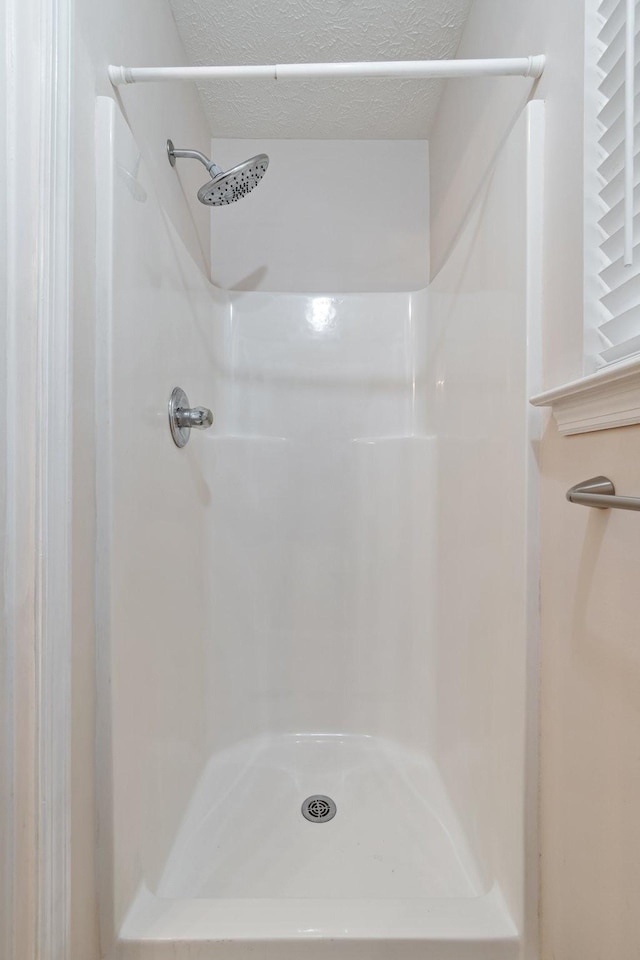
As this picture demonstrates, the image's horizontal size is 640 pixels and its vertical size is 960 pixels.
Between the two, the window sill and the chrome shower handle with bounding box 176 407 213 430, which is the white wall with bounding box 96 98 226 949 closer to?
the chrome shower handle with bounding box 176 407 213 430

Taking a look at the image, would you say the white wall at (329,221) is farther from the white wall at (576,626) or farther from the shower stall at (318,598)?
the white wall at (576,626)

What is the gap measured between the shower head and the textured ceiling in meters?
0.30

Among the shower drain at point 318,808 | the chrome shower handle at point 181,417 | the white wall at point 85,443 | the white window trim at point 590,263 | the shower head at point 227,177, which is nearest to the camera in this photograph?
the white window trim at point 590,263

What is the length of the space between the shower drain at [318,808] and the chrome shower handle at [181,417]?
1.01m

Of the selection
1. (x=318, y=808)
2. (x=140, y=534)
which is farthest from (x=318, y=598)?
(x=140, y=534)

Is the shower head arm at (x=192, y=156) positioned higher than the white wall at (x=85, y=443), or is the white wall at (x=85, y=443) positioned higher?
the shower head arm at (x=192, y=156)

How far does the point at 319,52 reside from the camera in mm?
1436

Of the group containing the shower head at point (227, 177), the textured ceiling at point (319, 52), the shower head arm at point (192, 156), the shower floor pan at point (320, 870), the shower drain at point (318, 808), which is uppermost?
the textured ceiling at point (319, 52)

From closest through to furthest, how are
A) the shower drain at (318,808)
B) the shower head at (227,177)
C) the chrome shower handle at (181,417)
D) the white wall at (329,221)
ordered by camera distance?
the shower head at (227,177) → the chrome shower handle at (181,417) → the shower drain at (318,808) → the white wall at (329,221)

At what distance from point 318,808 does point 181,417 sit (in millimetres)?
1085

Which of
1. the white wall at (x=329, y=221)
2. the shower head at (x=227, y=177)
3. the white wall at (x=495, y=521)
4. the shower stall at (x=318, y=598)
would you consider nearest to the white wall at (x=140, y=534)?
the shower stall at (x=318, y=598)

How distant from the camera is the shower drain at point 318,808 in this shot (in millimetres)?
1355

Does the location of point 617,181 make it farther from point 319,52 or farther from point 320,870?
point 320,870

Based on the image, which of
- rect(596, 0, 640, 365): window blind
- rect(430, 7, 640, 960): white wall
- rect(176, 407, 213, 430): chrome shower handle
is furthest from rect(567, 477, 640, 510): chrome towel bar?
rect(176, 407, 213, 430): chrome shower handle
